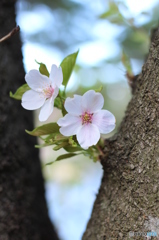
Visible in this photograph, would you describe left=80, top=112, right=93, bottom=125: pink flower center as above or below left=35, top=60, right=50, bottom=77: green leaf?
below

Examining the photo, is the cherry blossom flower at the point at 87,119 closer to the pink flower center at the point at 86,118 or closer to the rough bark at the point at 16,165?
the pink flower center at the point at 86,118

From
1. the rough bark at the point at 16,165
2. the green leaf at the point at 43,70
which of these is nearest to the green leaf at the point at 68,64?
the green leaf at the point at 43,70

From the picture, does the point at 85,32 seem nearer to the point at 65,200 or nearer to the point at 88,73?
the point at 88,73

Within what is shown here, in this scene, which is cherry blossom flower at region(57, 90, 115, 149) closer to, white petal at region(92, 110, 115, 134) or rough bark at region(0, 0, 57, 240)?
white petal at region(92, 110, 115, 134)

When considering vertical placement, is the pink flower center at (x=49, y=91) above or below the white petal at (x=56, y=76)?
below

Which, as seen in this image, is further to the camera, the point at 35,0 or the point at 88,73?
the point at 88,73

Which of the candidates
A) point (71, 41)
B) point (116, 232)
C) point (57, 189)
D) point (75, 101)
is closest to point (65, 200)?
point (57, 189)

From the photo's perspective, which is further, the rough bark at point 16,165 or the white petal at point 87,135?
the rough bark at point 16,165

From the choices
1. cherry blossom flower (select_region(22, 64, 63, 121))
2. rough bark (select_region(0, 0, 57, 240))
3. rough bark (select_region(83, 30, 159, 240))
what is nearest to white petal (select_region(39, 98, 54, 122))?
cherry blossom flower (select_region(22, 64, 63, 121))
